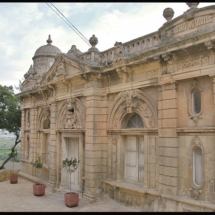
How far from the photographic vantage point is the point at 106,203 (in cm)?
953

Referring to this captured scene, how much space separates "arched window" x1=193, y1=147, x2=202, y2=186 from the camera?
23.7ft

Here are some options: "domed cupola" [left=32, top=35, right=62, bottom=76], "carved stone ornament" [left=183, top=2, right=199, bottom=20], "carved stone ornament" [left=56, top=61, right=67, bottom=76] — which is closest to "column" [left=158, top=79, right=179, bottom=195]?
"carved stone ornament" [left=183, top=2, right=199, bottom=20]

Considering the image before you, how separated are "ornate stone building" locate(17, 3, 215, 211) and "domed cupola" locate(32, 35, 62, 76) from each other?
3.67 meters

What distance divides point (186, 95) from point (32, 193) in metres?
8.32

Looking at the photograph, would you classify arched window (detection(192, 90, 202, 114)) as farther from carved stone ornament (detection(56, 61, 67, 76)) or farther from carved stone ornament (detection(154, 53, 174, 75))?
carved stone ornament (detection(56, 61, 67, 76))

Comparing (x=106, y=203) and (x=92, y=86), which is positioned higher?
(x=92, y=86)

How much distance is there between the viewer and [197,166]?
24.0 ft

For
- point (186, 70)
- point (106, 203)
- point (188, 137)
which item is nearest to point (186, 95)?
point (186, 70)

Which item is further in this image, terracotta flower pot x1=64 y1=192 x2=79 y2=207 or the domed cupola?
the domed cupola

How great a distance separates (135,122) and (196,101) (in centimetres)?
269

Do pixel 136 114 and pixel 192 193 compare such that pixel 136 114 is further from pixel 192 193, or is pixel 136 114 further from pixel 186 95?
pixel 192 193

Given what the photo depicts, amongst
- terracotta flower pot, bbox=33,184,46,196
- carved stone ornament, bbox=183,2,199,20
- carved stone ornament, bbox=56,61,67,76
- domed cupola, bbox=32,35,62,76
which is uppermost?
domed cupola, bbox=32,35,62,76

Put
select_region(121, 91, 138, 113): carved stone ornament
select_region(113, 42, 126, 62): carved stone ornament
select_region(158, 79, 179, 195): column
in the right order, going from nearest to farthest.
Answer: select_region(158, 79, 179, 195): column < select_region(121, 91, 138, 113): carved stone ornament < select_region(113, 42, 126, 62): carved stone ornament

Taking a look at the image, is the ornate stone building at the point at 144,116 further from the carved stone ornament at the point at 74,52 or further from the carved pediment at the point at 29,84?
the carved pediment at the point at 29,84
